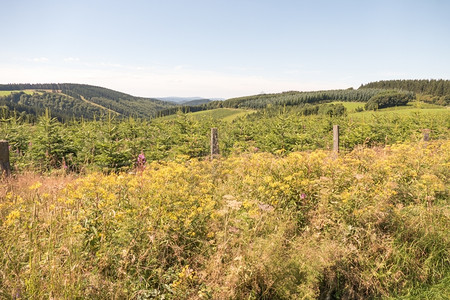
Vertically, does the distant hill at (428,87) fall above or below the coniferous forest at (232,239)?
above

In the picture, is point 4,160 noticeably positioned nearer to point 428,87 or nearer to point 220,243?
point 220,243

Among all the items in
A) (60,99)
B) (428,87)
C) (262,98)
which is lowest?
(60,99)

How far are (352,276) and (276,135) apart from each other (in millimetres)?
9249

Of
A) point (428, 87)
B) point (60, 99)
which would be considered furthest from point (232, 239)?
point (60, 99)

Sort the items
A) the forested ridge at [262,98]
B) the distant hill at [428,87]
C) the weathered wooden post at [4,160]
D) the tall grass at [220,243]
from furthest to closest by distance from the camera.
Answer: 1. the distant hill at [428,87]
2. the forested ridge at [262,98]
3. the weathered wooden post at [4,160]
4. the tall grass at [220,243]

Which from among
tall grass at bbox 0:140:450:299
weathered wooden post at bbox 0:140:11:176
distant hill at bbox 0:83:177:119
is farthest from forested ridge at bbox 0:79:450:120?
tall grass at bbox 0:140:450:299

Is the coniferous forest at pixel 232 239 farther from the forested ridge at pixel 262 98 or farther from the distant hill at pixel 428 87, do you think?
the distant hill at pixel 428 87

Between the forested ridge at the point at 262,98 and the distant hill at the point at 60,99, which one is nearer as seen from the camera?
the forested ridge at the point at 262,98

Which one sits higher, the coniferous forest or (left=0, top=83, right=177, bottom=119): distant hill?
(left=0, top=83, right=177, bottom=119): distant hill

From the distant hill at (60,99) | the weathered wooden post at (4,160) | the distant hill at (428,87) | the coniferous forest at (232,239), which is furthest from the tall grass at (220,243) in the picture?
the distant hill at (60,99)

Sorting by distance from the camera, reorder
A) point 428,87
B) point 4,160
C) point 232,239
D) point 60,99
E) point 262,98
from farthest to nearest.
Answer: point 60,99
point 262,98
point 428,87
point 4,160
point 232,239

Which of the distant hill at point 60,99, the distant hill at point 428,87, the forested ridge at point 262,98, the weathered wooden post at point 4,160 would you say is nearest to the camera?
the weathered wooden post at point 4,160

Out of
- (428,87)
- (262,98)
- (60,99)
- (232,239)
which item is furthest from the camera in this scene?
(60,99)

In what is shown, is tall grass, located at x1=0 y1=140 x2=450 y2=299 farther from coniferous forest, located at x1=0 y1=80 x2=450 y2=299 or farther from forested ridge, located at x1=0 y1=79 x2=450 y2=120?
forested ridge, located at x1=0 y1=79 x2=450 y2=120
